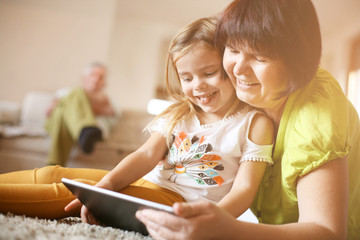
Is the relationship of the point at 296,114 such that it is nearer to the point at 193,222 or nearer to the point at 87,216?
the point at 193,222

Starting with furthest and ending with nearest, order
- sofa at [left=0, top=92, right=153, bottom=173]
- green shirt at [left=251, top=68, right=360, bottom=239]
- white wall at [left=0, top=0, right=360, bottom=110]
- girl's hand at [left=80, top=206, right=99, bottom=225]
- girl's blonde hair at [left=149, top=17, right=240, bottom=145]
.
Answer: white wall at [left=0, top=0, right=360, bottom=110], sofa at [left=0, top=92, right=153, bottom=173], girl's blonde hair at [left=149, top=17, right=240, bottom=145], girl's hand at [left=80, top=206, right=99, bottom=225], green shirt at [left=251, top=68, right=360, bottom=239]

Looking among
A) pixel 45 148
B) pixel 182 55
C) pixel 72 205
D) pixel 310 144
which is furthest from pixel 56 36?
pixel 310 144

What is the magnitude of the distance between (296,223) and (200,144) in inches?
13.2

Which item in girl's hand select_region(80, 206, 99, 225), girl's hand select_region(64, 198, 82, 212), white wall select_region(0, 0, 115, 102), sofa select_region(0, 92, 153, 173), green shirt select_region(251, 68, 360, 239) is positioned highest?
white wall select_region(0, 0, 115, 102)

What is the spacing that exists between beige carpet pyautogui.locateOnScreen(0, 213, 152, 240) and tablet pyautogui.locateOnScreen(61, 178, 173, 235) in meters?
0.03

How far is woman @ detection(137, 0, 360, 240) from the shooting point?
0.53m

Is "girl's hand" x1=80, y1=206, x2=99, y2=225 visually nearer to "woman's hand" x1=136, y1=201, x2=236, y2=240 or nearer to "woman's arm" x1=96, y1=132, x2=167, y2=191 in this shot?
"woman's arm" x1=96, y1=132, x2=167, y2=191

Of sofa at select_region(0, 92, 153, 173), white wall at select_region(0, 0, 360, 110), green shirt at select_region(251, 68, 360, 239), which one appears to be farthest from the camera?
white wall at select_region(0, 0, 360, 110)

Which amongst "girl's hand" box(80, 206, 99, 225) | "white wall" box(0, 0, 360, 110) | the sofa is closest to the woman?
"girl's hand" box(80, 206, 99, 225)

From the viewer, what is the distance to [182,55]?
0.83m

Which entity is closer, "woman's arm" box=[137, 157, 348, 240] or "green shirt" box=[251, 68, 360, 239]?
A: "woman's arm" box=[137, 157, 348, 240]

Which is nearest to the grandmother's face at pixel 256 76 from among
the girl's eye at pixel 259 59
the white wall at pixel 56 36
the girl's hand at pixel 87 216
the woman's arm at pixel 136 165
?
the girl's eye at pixel 259 59

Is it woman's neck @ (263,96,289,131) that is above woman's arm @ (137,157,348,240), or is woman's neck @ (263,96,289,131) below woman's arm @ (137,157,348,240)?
above

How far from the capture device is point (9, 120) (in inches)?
125
